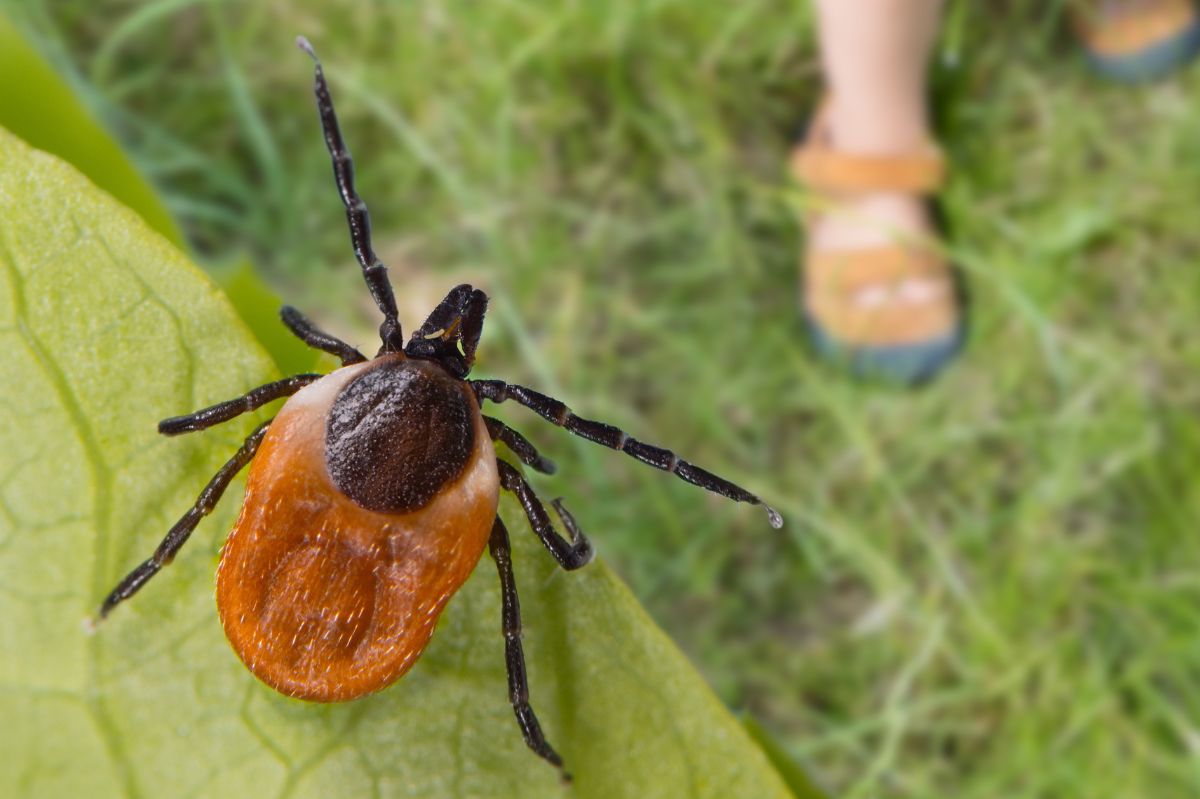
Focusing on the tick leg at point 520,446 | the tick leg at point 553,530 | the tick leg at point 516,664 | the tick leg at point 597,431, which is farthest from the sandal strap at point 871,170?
the tick leg at point 516,664

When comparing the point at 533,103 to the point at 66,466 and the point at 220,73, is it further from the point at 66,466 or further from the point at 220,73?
the point at 66,466

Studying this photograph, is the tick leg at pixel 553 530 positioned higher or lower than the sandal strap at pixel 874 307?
higher

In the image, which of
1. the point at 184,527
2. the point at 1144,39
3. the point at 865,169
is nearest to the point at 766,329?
the point at 865,169

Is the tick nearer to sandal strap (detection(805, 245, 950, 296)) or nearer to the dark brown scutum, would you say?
the dark brown scutum

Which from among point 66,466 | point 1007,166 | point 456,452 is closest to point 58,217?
point 66,466

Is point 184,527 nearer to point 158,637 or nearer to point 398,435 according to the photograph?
point 158,637

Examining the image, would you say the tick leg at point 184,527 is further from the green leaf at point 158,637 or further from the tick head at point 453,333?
the tick head at point 453,333

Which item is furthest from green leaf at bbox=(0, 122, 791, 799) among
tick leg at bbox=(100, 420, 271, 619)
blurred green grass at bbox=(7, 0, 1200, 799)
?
blurred green grass at bbox=(7, 0, 1200, 799)
